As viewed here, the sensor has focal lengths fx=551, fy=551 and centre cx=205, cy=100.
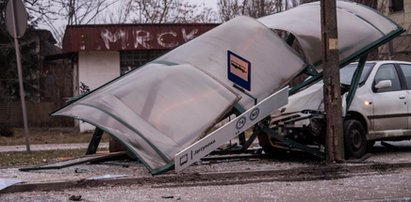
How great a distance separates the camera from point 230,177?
8484mm

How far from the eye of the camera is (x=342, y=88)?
10211 millimetres

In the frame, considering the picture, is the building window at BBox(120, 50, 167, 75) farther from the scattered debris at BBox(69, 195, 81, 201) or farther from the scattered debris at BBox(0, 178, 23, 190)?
the scattered debris at BBox(69, 195, 81, 201)

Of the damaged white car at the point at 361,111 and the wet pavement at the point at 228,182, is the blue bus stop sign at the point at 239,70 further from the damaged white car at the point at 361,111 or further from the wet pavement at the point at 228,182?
the wet pavement at the point at 228,182

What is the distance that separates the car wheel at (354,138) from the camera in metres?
9.73

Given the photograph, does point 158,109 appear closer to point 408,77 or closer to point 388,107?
point 388,107

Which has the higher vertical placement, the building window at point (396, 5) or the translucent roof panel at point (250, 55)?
the building window at point (396, 5)

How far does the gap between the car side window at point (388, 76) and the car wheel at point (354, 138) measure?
3.53 feet

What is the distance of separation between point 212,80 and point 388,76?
3801 millimetres

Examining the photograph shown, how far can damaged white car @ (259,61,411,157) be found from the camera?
9742 mm

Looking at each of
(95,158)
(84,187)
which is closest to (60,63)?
(95,158)

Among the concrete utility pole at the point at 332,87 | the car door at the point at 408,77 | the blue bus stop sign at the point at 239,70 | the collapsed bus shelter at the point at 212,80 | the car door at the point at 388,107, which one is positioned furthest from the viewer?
the car door at the point at 408,77

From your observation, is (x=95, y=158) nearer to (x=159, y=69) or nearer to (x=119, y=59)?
(x=159, y=69)

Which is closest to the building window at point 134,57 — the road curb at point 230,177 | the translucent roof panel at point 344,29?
the translucent roof panel at point 344,29

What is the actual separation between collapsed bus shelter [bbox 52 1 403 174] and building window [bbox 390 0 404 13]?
22431 mm
